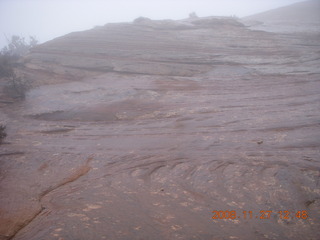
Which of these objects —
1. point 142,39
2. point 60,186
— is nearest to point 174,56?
point 142,39

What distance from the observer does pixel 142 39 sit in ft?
51.3

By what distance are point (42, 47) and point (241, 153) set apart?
14.4 m

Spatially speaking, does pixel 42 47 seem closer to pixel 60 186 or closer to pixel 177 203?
pixel 60 186

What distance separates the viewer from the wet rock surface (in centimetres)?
353

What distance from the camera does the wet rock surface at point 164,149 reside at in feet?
11.6
